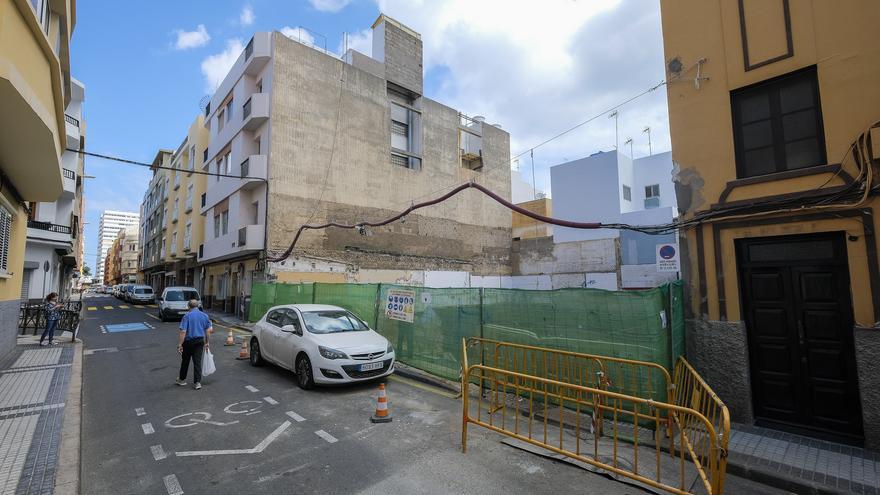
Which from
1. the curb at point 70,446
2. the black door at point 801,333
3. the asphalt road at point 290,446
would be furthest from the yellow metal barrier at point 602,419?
the curb at point 70,446

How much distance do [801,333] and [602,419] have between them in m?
3.07

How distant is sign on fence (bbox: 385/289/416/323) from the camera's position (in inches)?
385

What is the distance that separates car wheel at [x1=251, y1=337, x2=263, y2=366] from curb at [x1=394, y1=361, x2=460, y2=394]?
330cm

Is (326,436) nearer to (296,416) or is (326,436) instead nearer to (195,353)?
(296,416)

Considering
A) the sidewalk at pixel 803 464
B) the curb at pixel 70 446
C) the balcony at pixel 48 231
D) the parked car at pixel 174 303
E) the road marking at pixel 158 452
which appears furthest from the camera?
the balcony at pixel 48 231

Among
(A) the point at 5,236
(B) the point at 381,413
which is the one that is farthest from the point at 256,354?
(A) the point at 5,236

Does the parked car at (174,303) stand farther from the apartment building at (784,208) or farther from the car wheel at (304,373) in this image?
the apartment building at (784,208)

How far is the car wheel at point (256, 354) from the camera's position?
986cm

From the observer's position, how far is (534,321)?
24.6ft

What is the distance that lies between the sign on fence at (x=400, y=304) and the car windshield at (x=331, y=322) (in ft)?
3.45

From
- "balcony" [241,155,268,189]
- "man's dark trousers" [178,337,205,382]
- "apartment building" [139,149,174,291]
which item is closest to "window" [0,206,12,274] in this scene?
"man's dark trousers" [178,337,205,382]

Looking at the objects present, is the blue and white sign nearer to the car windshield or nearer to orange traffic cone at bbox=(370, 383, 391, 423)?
orange traffic cone at bbox=(370, 383, 391, 423)

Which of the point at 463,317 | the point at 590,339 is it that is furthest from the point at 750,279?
the point at 463,317

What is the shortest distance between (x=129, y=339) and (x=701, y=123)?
59.7 feet
